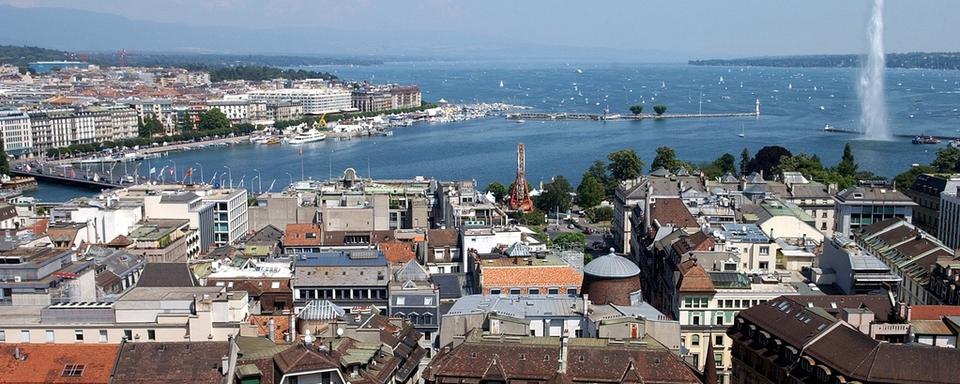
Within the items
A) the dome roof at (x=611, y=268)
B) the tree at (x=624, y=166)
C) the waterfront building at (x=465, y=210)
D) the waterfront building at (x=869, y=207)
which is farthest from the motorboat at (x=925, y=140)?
the dome roof at (x=611, y=268)

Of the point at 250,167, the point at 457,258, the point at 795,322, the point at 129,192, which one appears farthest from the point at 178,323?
the point at 250,167

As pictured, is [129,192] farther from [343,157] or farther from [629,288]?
[343,157]

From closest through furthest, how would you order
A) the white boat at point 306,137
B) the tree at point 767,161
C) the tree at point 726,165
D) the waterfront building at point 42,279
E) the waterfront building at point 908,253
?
the waterfront building at point 42,279 → the waterfront building at point 908,253 → the tree at point 767,161 → the tree at point 726,165 → the white boat at point 306,137

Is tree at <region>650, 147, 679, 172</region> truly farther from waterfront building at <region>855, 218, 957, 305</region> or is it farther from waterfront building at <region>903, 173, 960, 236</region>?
waterfront building at <region>855, 218, 957, 305</region>

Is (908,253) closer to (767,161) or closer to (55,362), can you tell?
(55,362)

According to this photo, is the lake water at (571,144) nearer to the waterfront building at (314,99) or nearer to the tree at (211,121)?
the tree at (211,121)

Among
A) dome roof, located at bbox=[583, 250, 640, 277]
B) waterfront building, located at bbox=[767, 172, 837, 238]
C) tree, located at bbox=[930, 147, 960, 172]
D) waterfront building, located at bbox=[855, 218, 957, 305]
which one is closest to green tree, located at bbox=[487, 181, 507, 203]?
waterfront building, located at bbox=[767, 172, 837, 238]

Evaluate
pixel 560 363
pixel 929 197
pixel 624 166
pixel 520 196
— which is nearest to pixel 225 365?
pixel 560 363
